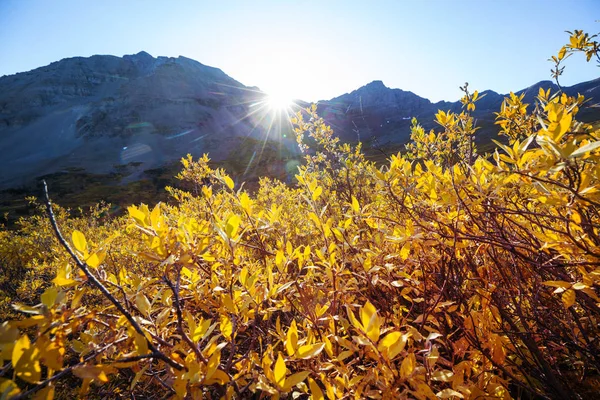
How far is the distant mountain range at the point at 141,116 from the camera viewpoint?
58000 mm

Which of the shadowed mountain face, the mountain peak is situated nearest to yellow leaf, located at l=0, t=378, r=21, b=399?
the shadowed mountain face

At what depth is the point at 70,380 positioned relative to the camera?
3551 mm

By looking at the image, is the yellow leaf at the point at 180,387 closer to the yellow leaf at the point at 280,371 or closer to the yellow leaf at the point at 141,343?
the yellow leaf at the point at 141,343

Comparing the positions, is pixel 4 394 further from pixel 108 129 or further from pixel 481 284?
pixel 108 129

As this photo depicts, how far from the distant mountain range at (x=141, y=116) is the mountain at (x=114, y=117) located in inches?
9.6

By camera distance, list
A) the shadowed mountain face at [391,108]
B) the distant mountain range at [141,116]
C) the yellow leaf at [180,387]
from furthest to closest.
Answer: the shadowed mountain face at [391,108]
the distant mountain range at [141,116]
the yellow leaf at [180,387]

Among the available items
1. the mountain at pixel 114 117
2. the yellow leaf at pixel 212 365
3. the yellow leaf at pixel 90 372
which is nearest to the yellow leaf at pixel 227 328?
the yellow leaf at pixel 212 365

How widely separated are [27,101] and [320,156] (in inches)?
4075

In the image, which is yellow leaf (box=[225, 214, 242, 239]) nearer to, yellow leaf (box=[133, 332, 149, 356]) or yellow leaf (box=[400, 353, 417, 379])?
yellow leaf (box=[133, 332, 149, 356])

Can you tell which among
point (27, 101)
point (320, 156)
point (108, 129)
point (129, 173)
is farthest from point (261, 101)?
point (320, 156)

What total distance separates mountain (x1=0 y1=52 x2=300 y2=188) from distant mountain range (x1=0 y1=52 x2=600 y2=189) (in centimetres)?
24

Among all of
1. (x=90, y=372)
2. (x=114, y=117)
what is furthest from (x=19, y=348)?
(x=114, y=117)

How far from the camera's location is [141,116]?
7394cm

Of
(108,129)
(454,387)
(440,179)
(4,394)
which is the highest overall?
(108,129)
